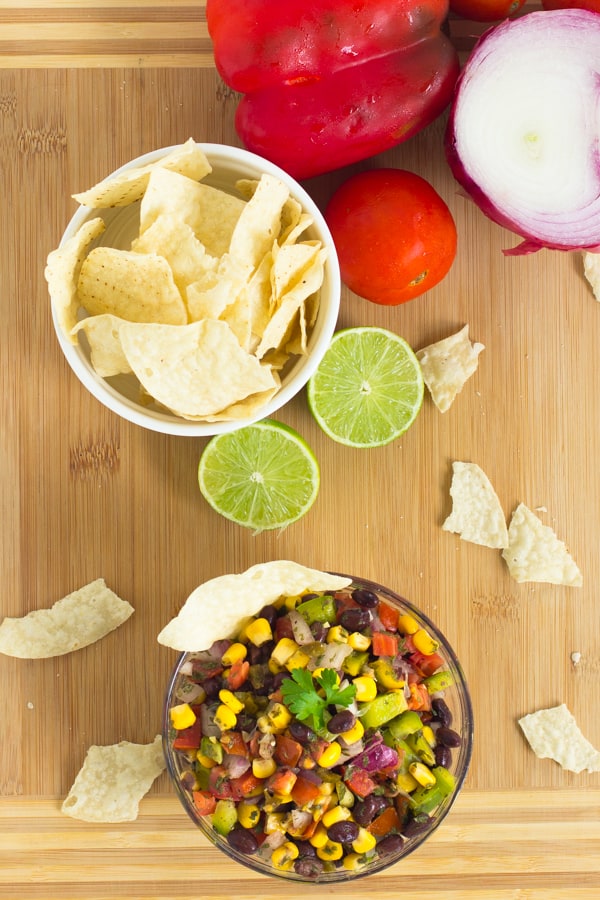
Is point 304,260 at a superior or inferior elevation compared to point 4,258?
superior

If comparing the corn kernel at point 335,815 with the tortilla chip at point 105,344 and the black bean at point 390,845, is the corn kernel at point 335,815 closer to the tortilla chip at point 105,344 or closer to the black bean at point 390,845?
the black bean at point 390,845

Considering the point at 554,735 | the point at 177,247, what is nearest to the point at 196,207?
the point at 177,247

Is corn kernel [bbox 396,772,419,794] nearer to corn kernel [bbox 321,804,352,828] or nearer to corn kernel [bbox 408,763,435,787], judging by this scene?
corn kernel [bbox 408,763,435,787]

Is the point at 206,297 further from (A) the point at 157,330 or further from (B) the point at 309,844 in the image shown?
(B) the point at 309,844

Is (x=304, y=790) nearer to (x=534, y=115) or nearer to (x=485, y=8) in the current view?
(x=534, y=115)

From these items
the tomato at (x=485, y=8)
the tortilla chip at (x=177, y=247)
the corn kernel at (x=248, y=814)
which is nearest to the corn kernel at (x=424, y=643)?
the corn kernel at (x=248, y=814)

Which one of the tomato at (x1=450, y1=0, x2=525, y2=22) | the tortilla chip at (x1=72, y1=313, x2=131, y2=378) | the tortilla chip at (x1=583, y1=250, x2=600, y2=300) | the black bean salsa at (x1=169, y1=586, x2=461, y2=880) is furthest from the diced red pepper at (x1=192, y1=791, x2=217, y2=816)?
the tomato at (x1=450, y1=0, x2=525, y2=22)

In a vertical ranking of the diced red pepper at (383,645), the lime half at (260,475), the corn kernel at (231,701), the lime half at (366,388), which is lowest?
the corn kernel at (231,701)

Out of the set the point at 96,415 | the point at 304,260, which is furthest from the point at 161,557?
the point at 304,260
